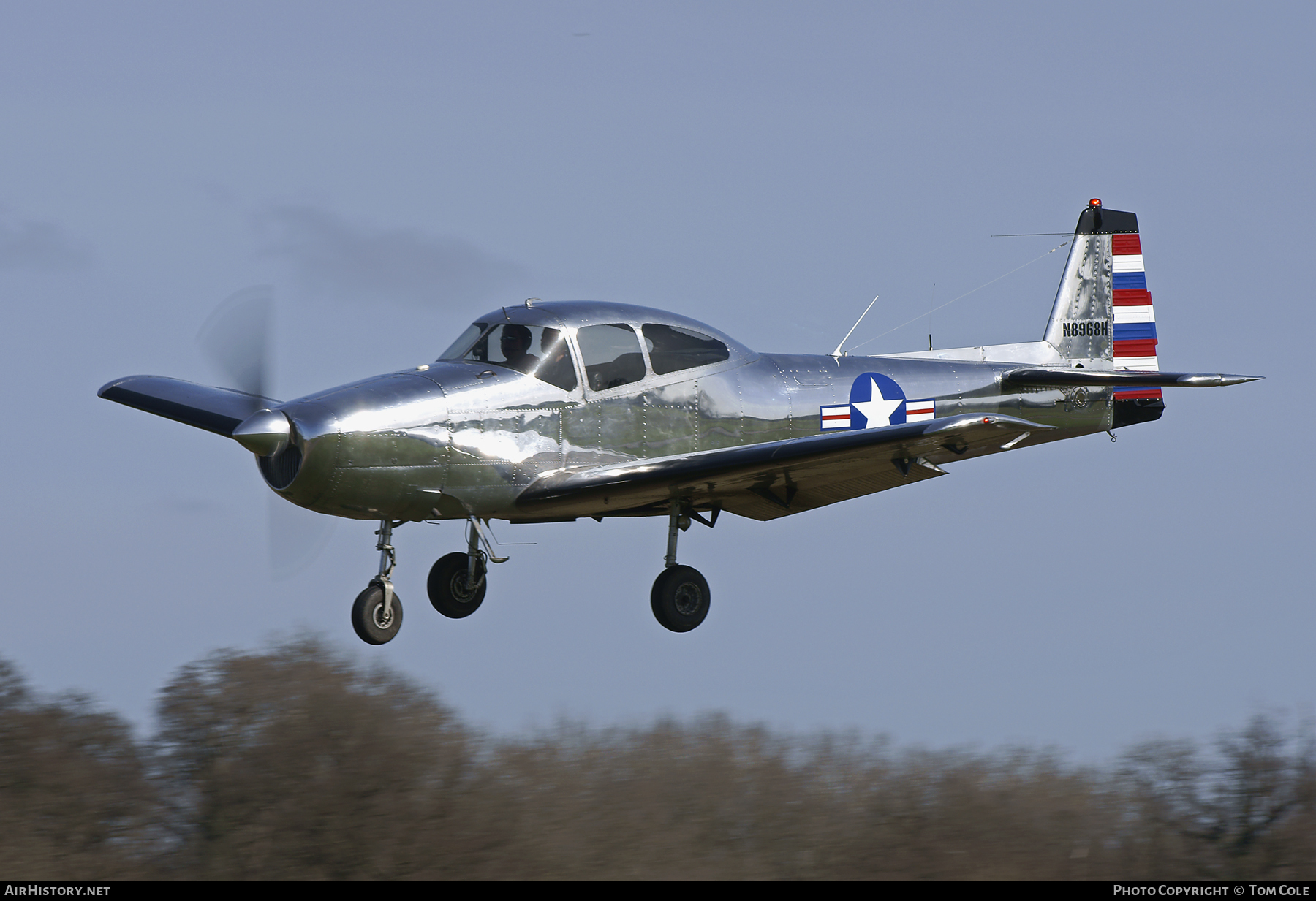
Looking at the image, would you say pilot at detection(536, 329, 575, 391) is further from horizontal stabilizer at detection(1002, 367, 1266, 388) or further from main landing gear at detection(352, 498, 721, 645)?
horizontal stabilizer at detection(1002, 367, 1266, 388)

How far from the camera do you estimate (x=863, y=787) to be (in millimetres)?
14375

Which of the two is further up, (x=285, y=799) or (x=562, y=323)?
(x=562, y=323)

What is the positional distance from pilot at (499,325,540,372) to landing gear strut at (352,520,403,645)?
1930 millimetres

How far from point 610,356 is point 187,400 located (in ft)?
16.4

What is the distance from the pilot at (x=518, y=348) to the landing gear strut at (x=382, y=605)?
1.93m

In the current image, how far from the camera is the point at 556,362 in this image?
13.9 metres

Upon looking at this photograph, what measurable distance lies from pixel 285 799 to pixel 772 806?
14.7 ft

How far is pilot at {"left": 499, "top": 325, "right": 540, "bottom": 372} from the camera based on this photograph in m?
13.9

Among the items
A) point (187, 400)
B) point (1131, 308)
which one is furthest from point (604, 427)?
point (1131, 308)

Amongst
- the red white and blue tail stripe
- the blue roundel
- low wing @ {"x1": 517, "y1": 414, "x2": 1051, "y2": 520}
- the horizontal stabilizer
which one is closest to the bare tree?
low wing @ {"x1": 517, "y1": 414, "x2": 1051, "y2": 520}

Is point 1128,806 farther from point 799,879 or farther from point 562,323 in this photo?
point 562,323

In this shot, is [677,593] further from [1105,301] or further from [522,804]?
[1105,301]

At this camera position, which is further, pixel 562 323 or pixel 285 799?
pixel 562 323

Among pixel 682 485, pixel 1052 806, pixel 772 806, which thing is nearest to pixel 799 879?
pixel 772 806
